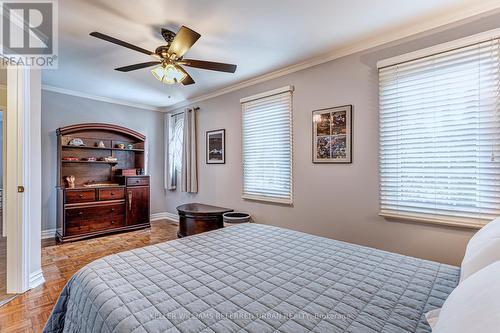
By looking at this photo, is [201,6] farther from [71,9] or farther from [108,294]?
[108,294]

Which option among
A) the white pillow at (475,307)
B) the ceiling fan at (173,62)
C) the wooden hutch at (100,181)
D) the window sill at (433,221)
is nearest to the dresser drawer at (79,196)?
the wooden hutch at (100,181)

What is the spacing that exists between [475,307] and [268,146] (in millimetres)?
2982

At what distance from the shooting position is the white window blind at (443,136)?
1919 millimetres

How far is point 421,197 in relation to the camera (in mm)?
2223

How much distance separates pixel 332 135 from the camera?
280cm

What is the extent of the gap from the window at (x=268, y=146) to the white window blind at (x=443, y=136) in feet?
3.91

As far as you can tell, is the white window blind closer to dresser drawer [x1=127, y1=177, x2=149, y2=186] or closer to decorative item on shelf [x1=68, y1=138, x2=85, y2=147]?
dresser drawer [x1=127, y1=177, x2=149, y2=186]

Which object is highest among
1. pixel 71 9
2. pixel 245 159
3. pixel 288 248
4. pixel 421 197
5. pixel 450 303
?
pixel 71 9

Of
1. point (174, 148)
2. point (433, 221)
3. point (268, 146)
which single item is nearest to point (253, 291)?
point (433, 221)

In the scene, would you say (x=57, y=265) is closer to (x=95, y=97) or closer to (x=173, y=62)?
(x=173, y=62)

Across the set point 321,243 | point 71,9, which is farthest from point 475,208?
point 71,9

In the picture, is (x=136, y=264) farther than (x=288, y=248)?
No

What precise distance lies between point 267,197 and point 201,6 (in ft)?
7.99

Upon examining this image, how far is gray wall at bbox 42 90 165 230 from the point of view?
397cm
